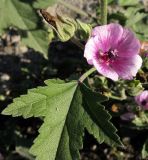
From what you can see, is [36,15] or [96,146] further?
[96,146]

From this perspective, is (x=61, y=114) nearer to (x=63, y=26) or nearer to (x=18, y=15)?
(x=63, y=26)

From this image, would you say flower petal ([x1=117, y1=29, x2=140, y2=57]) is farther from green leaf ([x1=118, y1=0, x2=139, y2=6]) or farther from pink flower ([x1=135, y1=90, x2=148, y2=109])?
green leaf ([x1=118, y1=0, x2=139, y2=6])

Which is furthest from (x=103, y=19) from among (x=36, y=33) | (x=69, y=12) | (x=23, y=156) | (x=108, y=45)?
(x=69, y=12)

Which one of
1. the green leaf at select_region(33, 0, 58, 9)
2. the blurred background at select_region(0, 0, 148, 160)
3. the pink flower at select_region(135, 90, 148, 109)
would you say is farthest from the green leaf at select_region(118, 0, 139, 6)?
the pink flower at select_region(135, 90, 148, 109)

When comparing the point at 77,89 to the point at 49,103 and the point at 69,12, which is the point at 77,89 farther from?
the point at 69,12

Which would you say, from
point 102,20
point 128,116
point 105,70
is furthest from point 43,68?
point 105,70

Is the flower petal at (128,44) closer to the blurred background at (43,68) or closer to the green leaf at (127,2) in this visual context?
the blurred background at (43,68)
